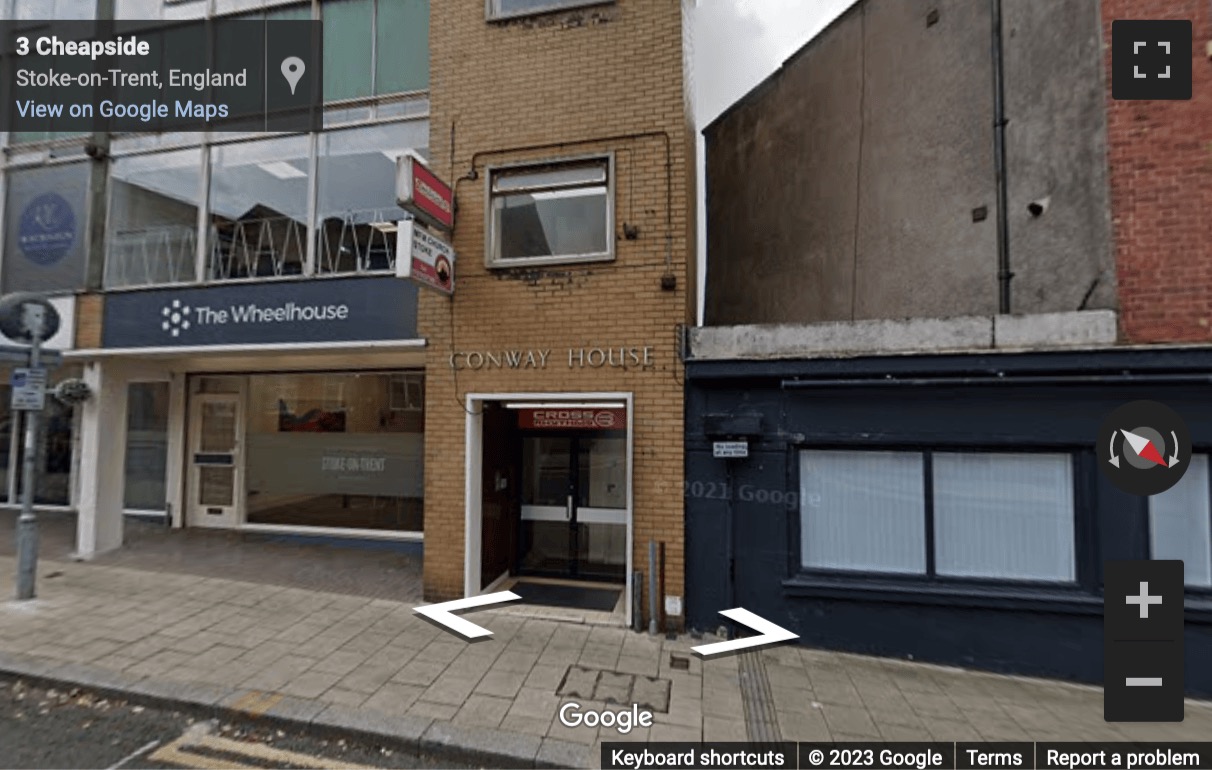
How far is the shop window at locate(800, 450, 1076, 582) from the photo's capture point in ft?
Answer: 16.5

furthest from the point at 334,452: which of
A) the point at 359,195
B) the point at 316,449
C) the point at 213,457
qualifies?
the point at 359,195

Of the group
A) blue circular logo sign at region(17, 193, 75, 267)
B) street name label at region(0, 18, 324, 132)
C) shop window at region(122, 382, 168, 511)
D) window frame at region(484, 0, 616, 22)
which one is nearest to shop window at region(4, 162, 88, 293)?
blue circular logo sign at region(17, 193, 75, 267)

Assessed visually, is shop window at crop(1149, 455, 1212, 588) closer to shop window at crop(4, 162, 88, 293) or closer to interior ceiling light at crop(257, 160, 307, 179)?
interior ceiling light at crop(257, 160, 307, 179)

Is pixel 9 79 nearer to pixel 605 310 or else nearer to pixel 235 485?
pixel 235 485

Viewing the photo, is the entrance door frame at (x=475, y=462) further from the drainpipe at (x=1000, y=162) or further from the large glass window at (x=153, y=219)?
the large glass window at (x=153, y=219)

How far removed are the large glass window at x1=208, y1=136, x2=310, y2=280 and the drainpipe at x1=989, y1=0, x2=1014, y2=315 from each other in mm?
8643

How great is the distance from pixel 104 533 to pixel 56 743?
5.76m

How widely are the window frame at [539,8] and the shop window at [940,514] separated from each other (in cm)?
569

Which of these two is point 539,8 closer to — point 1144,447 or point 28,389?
point 28,389

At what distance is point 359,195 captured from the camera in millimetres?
7406

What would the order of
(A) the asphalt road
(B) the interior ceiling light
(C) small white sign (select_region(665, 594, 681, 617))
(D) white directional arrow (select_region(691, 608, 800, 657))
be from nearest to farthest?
(A) the asphalt road, (D) white directional arrow (select_region(691, 608, 800, 657)), (C) small white sign (select_region(665, 594, 681, 617)), (B) the interior ceiling light

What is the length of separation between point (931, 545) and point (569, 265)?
15.6ft

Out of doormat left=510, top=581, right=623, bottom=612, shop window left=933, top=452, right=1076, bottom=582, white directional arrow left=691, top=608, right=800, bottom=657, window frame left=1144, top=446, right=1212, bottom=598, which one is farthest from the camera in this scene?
doormat left=510, top=581, right=623, bottom=612

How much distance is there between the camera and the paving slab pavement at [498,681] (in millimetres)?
3896
